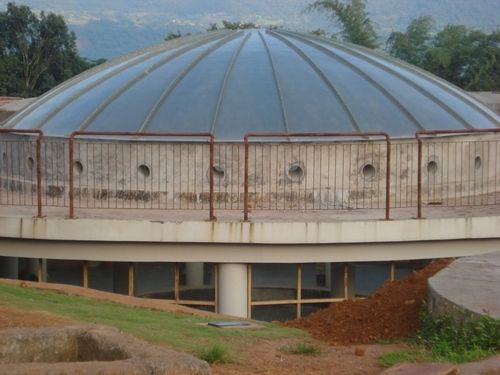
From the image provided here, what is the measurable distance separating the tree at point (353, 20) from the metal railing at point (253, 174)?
40.5m

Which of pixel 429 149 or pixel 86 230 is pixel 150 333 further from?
pixel 429 149

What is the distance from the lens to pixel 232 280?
63.3ft

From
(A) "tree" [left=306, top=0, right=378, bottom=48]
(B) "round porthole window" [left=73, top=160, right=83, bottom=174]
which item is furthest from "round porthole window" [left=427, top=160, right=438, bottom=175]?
(A) "tree" [left=306, top=0, right=378, bottom=48]

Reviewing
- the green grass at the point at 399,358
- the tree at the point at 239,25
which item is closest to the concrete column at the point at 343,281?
the green grass at the point at 399,358

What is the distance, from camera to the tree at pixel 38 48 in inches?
2554

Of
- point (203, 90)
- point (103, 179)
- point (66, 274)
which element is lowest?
point (66, 274)

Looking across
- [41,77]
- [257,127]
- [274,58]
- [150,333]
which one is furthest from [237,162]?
[41,77]

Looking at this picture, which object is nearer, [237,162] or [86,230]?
[86,230]

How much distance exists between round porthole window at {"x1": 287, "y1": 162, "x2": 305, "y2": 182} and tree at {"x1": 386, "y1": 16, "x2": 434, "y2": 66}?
1949 inches

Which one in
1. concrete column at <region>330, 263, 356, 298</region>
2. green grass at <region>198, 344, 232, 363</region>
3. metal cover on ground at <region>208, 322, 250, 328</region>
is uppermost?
green grass at <region>198, 344, 232, 363</region>

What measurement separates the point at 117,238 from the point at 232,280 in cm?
204

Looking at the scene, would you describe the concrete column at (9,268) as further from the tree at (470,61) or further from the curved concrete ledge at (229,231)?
the tree at (470,61)

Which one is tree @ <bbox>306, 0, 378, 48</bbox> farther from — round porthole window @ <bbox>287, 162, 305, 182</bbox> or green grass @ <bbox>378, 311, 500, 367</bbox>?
green grass @ <bbox>378, 311, 500, 367</bbox>

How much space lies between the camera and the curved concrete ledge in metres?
18.8
